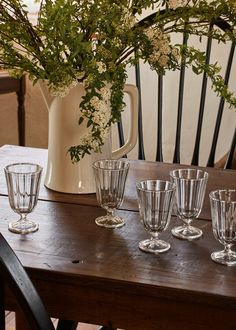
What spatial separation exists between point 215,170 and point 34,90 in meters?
1.99

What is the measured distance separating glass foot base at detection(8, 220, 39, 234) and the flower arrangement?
15 centimetres

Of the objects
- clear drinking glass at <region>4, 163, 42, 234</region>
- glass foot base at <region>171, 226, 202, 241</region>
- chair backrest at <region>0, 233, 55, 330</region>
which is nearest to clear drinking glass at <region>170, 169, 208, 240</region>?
glass foot base at <region>171, 226, 202, 241</region>

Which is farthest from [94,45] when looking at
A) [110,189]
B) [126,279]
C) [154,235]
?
[126,279]

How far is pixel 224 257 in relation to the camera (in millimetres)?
1061

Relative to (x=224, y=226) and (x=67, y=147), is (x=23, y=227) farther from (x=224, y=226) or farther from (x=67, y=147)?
(x=224, y=226)

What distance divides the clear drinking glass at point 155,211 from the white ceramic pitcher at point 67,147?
292mm

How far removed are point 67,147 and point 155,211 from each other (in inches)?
14.1

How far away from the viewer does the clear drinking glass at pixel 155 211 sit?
3.47 ft

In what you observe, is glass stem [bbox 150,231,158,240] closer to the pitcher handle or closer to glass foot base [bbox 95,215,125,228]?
glass foot base [bbox 95,215,125,228]

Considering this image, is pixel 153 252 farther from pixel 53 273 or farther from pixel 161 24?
pixel 161 24

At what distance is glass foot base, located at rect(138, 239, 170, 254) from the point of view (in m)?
1.09

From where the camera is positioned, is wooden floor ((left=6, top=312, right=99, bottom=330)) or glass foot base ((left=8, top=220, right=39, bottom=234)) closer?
glass foot base ((left=8, top=220, right=39, bottom=234))

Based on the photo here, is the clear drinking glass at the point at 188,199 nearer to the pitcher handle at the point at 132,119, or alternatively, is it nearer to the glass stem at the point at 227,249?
the glass stem at the point at 227,249

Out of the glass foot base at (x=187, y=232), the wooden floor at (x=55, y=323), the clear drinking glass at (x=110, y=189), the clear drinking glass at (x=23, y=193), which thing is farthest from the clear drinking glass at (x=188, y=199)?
the wooden floor at (x=55, y=323)
